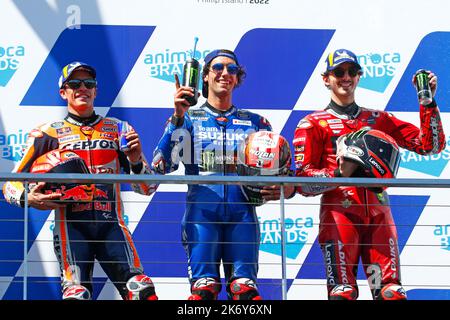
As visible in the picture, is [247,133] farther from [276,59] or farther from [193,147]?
[276,59]

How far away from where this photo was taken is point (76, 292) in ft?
20.3

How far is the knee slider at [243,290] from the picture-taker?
6.18m

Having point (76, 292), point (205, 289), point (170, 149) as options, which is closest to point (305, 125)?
point (170, 149)

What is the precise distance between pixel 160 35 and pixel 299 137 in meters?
1.59

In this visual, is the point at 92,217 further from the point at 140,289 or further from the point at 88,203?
the point at 140,289

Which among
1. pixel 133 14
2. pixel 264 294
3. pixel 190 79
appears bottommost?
pixel 264 294

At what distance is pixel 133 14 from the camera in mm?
7965

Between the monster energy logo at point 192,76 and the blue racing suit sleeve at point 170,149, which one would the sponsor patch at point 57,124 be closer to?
the blue racing suit sleeve at point 170,149

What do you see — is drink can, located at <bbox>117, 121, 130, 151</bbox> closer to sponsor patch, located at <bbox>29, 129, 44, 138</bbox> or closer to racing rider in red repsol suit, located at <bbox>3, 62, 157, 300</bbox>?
racing rider in red repsol suit, located at <bbox>3, 62, 157, 300</bbox>

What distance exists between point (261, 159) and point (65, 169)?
927 mm

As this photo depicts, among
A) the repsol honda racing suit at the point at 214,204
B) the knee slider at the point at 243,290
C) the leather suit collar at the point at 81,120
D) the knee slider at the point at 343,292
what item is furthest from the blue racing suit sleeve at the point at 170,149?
the knee slider at the point at 343,292

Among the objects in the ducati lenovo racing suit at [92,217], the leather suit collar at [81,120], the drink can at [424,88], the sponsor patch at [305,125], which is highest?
the drink can at [424,88]

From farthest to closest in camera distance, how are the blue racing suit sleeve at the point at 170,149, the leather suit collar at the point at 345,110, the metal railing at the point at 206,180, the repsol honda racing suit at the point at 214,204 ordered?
the leather suit collar at the point at 345,110, the blue racing suit sleeve at the point at 170,149, the repsol honda racing suit at the point at 214,204, the metal railing at the point at 206,180
